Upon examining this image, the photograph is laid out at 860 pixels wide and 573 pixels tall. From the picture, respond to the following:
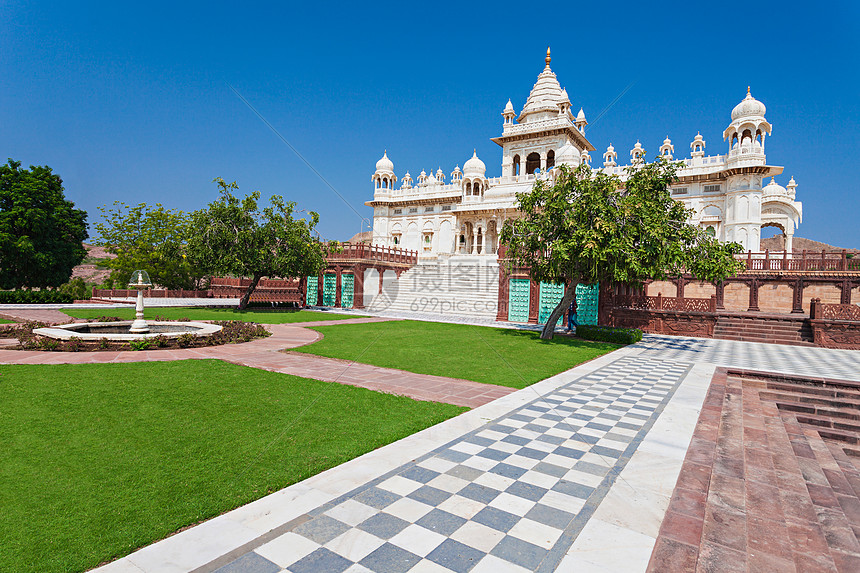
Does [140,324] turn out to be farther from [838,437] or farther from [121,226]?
[121,226]

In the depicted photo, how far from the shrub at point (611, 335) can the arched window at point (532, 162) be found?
108 ft

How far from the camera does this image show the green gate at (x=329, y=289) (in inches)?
1217

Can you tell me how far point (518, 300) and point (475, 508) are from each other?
67.7ft

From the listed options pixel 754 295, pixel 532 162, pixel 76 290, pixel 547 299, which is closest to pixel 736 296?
pixel 754 295

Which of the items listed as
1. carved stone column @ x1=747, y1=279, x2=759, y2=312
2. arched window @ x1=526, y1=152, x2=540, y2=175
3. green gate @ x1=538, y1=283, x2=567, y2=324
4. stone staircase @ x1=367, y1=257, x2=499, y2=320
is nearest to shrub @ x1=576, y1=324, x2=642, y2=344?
green gate @ x1=538, y1=283, x2=567, y2=324

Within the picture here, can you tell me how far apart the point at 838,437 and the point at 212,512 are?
9.61 m

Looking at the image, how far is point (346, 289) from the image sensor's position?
99.9 feet

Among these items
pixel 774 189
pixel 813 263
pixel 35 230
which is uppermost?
pixel 774 189

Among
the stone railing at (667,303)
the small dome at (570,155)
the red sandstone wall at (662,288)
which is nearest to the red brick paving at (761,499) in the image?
the stone railing at (667,303)

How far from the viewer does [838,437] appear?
776 centimetres

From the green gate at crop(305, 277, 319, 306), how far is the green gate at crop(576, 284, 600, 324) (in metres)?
17.6

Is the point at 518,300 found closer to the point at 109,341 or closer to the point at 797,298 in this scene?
the point at 797,298

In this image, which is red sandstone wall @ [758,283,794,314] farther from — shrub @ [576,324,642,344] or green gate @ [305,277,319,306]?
green gate @ [305,277,319,306]

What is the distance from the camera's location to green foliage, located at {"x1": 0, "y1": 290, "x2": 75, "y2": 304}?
24.9 metres
